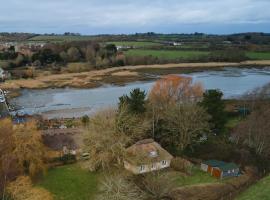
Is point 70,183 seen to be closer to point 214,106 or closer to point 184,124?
point 184,124

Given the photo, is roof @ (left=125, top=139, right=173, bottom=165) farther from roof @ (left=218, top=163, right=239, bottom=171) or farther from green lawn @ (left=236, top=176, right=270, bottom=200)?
green lawn @ (left=236, top=176, right=270, bottom=200)

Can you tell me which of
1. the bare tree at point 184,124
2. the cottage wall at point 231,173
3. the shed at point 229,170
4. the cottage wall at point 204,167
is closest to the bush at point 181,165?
the cottage wall at point 204,167

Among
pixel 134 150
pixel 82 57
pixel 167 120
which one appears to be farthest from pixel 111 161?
pixel 82 57

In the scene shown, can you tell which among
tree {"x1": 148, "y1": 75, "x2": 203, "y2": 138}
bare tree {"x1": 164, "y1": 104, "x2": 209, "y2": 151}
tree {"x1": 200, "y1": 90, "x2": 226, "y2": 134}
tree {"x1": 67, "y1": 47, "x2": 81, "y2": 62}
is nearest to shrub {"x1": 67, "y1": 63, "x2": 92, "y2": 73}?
tree {"x1": 67, "y1": 47, "x2": 81, "y2": 62}

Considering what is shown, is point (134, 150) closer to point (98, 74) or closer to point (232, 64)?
point (98, 74)

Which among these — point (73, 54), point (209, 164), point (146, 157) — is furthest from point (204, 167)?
point (73, 54)

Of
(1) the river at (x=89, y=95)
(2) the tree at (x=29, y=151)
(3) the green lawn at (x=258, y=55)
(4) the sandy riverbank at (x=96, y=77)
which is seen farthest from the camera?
(3) the green lawn at (x=258, y=55)

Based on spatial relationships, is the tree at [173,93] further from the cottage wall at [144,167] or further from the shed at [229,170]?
the shed at [229,170]
